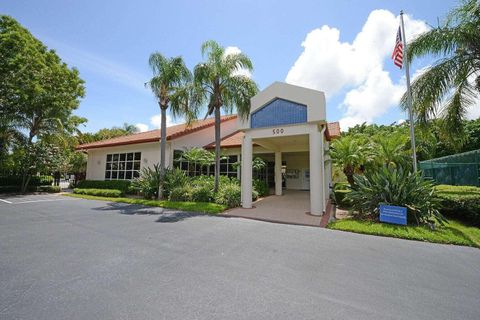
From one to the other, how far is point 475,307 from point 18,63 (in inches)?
1041

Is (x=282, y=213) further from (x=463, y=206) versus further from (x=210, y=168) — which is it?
(x=210, y=168)

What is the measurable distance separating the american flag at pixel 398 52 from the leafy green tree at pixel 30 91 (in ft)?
79.6

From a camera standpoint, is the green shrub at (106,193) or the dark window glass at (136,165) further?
the dark window glass at (136,165)

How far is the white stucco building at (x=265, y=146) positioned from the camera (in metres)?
10.6

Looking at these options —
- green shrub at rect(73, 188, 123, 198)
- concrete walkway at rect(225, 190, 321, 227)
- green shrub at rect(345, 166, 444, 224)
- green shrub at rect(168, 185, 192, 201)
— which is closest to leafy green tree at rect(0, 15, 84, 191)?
green shrub at rect(73, 188, 123, 198)

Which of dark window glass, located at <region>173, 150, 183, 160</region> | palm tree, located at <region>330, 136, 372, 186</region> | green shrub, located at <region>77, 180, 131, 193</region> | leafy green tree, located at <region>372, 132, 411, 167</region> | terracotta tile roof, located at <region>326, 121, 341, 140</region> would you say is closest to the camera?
palm tree, located at <region>330, 136, 372, 186</region>

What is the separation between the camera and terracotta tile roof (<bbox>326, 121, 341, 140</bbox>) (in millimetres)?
16356

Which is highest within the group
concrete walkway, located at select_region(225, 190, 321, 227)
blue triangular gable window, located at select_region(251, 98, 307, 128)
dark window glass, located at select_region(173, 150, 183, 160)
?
blue triangular gable window, located at select_region(251, 98, 307, 128)

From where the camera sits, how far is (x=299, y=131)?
10945mm

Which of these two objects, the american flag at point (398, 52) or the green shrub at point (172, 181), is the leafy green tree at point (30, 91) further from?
the american flag at point (398, 52)

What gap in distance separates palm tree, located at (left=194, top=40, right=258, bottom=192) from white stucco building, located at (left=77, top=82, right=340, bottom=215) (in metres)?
0.71

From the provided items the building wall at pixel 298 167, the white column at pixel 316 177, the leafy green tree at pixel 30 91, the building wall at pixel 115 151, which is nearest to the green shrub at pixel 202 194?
the white column at pixel 316 177

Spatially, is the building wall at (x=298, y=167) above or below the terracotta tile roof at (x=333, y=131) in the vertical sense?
below

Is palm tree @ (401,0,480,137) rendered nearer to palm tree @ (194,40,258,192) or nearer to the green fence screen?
the green fence screen
